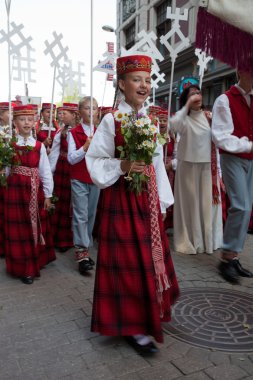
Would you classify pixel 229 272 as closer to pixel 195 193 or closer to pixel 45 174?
pixel 195 193

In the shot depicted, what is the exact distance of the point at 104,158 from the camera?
9.53ft

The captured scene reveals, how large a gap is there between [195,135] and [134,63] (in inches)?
92.9

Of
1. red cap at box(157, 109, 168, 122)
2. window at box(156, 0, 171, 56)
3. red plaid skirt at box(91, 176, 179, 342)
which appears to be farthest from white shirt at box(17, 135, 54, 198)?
window at box(156, 0, 171, 56)

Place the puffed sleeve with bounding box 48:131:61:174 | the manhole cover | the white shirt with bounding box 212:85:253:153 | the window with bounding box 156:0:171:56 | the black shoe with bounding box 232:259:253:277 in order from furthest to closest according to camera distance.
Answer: the window with bounding box 156:0:171:56
the puffed sleeve with bounding box 48:131:61:174
the black shoe with bounding box 232:259:253:277
the white shirt with bounding box 212:85:253:153
the manhole cover

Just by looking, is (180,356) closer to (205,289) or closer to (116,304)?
(116,304)

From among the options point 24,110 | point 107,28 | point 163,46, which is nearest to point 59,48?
point 24,110

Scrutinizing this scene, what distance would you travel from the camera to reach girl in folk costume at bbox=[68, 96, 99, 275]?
15.2 ft

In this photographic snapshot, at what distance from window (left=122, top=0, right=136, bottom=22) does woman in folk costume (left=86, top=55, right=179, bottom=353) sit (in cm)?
2527

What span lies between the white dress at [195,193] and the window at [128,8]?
2313 centimetres

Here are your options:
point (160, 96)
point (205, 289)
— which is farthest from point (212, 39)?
point (160, 96)

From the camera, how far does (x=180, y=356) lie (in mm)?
2732

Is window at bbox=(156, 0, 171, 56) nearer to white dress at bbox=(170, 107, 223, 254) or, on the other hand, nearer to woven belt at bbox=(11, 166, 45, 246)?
white dress at bbox=(170, 107, 223, 254)

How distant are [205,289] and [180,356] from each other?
1293 mm

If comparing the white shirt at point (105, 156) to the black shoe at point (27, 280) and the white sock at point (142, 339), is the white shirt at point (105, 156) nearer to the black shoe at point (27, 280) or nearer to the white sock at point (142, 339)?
the white sock at point (142, 339)
